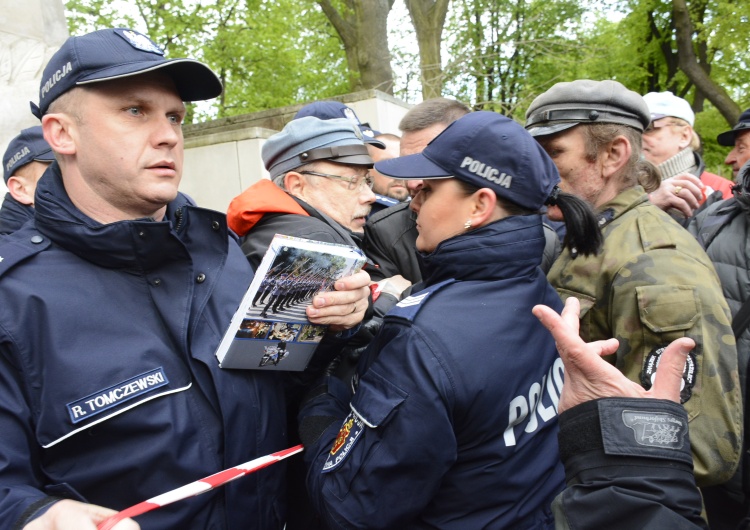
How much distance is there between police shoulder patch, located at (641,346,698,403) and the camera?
6.82ft

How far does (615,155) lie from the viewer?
259 cm

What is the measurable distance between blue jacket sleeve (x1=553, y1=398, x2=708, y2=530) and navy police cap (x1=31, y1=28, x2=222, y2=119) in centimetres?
154

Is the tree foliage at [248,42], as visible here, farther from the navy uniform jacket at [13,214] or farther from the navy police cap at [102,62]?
the navy police cap at [102,62]

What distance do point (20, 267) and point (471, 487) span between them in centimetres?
138

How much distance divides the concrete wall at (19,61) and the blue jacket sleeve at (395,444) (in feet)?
15.4

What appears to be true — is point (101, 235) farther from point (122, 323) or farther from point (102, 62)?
point (102, 62)

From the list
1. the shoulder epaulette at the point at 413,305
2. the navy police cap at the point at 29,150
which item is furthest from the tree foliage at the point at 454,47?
the shoulder epaulette at the point at 413,305

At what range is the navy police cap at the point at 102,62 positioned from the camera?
1.76m

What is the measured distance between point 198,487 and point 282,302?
1.82 feet

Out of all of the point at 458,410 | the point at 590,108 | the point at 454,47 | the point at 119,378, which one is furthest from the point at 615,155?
the point at 454,47

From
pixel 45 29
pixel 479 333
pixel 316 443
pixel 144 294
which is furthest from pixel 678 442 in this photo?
pixel 45 29

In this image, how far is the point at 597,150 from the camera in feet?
8.56

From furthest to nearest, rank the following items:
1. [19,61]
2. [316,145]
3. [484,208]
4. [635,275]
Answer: [19,61] < [316,145] < [635,275] < [484,208]

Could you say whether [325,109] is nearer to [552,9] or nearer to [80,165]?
[80,165]
